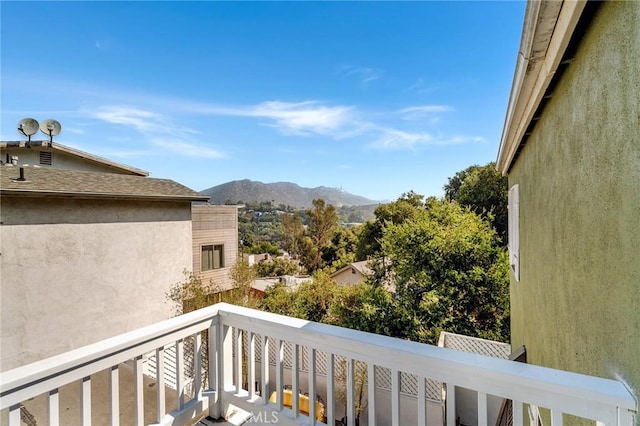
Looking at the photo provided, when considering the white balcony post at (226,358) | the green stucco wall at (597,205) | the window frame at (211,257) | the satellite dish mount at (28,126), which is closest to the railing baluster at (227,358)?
the white balcony post at (226,358)

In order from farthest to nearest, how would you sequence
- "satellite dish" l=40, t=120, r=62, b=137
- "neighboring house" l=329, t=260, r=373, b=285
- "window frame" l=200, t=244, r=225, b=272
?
1. "neighboring house" l=329, t=260, r=373, b=285
2. "window frame" l=200, t=244, r=225, b=272
3. "satellite dish" l=40, t=120, r=62, b=137

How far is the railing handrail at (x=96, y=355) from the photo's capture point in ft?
4.34

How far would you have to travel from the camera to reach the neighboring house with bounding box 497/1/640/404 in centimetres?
99

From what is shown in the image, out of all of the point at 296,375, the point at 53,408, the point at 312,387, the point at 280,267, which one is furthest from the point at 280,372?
the point at 280,267

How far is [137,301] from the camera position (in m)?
9.64

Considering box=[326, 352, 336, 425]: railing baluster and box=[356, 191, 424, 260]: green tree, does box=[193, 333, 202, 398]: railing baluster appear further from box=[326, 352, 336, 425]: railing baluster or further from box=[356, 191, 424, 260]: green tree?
box=[356, 191, 424, 260]: green tree

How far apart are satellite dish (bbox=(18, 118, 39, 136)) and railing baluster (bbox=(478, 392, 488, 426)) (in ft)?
43.2

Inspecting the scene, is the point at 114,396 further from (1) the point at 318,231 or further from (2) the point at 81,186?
(1) the point at 318,231

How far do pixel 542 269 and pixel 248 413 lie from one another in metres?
2.53

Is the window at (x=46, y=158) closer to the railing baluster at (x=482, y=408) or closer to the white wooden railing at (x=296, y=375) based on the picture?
the white wooden railing at (x=296, y=375)

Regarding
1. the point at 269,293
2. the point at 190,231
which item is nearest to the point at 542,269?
the point at 190,231

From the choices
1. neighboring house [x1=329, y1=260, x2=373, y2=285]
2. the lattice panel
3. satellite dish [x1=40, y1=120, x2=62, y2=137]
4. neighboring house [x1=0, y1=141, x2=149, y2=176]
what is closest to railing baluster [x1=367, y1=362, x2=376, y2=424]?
the lattice panel

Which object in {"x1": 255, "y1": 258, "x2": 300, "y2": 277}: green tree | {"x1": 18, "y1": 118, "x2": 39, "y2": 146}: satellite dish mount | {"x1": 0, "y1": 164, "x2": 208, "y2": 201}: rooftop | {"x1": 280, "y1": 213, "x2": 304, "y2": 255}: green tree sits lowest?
{"x1": 255, "y1": 258, "x2": 300, "y2": 277}: green tree

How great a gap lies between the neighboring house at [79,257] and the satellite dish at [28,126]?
1669 millimetres
